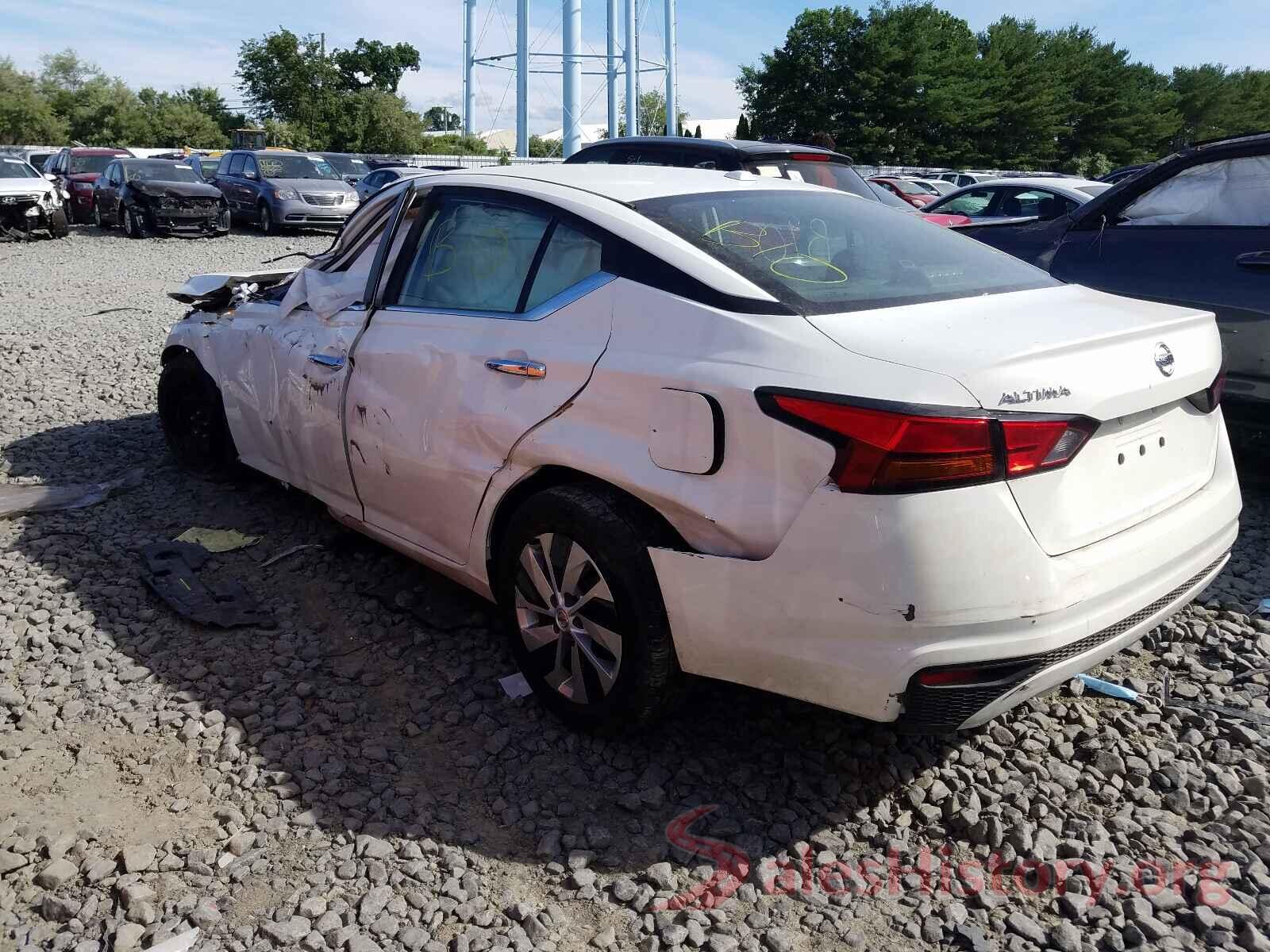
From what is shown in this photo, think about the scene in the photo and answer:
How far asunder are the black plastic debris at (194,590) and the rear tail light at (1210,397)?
3.24 meters

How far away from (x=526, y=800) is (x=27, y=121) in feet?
246

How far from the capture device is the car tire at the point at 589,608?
111 inches

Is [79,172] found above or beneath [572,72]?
beneath

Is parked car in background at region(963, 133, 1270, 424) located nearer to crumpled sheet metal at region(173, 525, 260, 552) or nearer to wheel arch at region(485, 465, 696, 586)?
wheel arch at region(485, 465, 696, 586)

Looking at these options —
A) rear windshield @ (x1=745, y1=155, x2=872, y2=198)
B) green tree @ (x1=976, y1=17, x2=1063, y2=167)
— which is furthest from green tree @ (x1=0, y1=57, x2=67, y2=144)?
rear windshield @ (x1=745, y1=155, x2=872, y2=198)

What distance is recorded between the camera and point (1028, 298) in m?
3.08

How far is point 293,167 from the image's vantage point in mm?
23000

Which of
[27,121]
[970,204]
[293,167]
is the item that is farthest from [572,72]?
[27,121]

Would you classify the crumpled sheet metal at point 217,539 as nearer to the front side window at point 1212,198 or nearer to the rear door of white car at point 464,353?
the rear door of white car at point 464,353

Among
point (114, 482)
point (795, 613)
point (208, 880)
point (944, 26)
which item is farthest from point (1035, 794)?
point (944, 26)

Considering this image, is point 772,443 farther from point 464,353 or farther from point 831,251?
point 464,353

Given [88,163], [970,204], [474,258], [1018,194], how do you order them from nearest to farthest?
[474,258], [1018,194], [970,204], [88,163]

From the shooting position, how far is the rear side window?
10.2 ft

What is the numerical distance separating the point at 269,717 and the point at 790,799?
5.44ft
